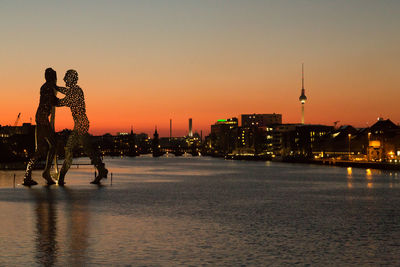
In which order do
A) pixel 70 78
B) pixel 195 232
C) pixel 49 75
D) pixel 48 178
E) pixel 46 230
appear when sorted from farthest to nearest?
pixel 48 178 < pixel 70 78 < pixel 49 75 < pixel 195 232 < pixel 46 230

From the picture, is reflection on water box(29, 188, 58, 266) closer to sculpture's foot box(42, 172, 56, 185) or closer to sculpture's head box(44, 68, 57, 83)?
sculpture's head box(44, 68, 57, 83)

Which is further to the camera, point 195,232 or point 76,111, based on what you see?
point 76,111

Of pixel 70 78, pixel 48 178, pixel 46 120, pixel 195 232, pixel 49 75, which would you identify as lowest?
pixel 195 232

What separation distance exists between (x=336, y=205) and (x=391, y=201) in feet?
24.6

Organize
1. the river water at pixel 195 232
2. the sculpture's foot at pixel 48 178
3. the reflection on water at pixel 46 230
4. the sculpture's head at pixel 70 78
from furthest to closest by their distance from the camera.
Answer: the sculpture's foot at pixel 48 178 < the sculpture's head at pixel 70 78 < the river water at pixel 195 232 < the reflection on water at pixel 46 230

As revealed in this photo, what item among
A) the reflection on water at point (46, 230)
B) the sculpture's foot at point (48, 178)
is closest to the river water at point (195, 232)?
the reflection on water at point (46, 230)

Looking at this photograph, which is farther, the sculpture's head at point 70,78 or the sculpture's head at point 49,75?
the sculpture's head at point 70,78

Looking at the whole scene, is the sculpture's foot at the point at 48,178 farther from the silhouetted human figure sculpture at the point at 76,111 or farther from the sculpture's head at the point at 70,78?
the sculpture's head at the point at 70,78

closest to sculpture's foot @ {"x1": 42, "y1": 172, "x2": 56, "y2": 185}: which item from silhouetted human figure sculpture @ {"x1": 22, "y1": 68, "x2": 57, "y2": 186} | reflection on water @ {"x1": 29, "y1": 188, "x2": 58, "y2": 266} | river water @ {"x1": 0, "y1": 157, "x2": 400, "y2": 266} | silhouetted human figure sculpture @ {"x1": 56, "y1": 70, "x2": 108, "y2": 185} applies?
silhouetted human figure sculpture @ {"x1": 22, "y1": 68, "x2": 57, "y2": 186}

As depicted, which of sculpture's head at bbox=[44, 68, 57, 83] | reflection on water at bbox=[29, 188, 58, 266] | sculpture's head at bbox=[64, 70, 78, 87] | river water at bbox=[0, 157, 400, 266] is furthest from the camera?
sculpture's head at bbox=[64, 70, 78, 87]

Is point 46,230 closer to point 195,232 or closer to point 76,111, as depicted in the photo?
point 195,232

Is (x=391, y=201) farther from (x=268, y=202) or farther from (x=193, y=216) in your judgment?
(x=193, y=216)

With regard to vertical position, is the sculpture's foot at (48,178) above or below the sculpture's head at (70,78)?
below

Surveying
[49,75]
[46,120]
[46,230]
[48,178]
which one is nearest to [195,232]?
[46,230]
